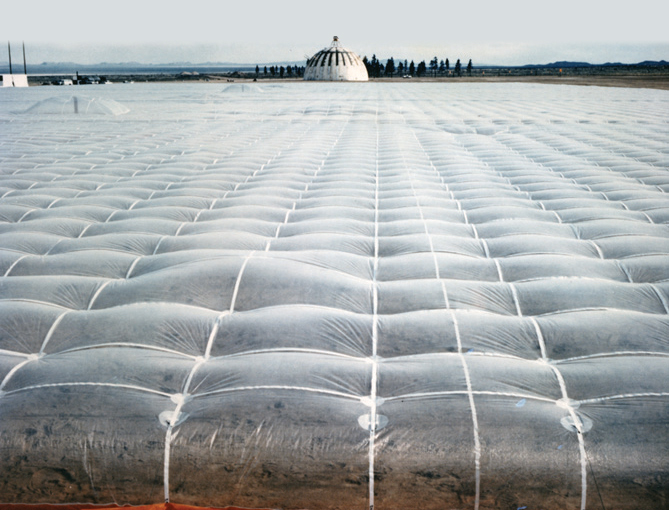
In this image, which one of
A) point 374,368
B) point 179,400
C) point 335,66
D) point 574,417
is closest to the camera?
point 574,417

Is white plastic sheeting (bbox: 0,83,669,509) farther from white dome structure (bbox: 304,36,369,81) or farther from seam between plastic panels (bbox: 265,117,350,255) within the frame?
white dome structure (bbox: 304,36,369,81)

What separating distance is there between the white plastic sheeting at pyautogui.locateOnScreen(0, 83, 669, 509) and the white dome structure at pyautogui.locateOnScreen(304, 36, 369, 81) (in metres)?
66.5

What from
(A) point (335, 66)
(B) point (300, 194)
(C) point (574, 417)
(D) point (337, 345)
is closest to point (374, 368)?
(D) point (337, 345)

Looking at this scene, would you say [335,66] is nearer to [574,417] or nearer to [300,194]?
[300,194]

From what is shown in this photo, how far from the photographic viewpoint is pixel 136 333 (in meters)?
3.16

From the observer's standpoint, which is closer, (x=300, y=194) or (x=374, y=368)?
(x=374, y=368)

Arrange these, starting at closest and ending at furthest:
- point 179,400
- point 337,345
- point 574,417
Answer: point 574,417
point 179,400
point 337,345

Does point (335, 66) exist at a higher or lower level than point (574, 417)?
higher

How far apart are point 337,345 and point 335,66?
232ft

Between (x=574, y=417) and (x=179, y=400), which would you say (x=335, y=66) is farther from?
(x=574, y=417)

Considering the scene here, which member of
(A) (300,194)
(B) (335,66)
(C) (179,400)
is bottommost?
(C) (179,400)

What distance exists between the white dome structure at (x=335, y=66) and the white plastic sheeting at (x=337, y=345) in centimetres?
6649

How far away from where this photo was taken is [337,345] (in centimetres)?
308

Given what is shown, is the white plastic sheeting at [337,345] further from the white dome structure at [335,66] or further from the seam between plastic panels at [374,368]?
the white dome structure at [335,66]
